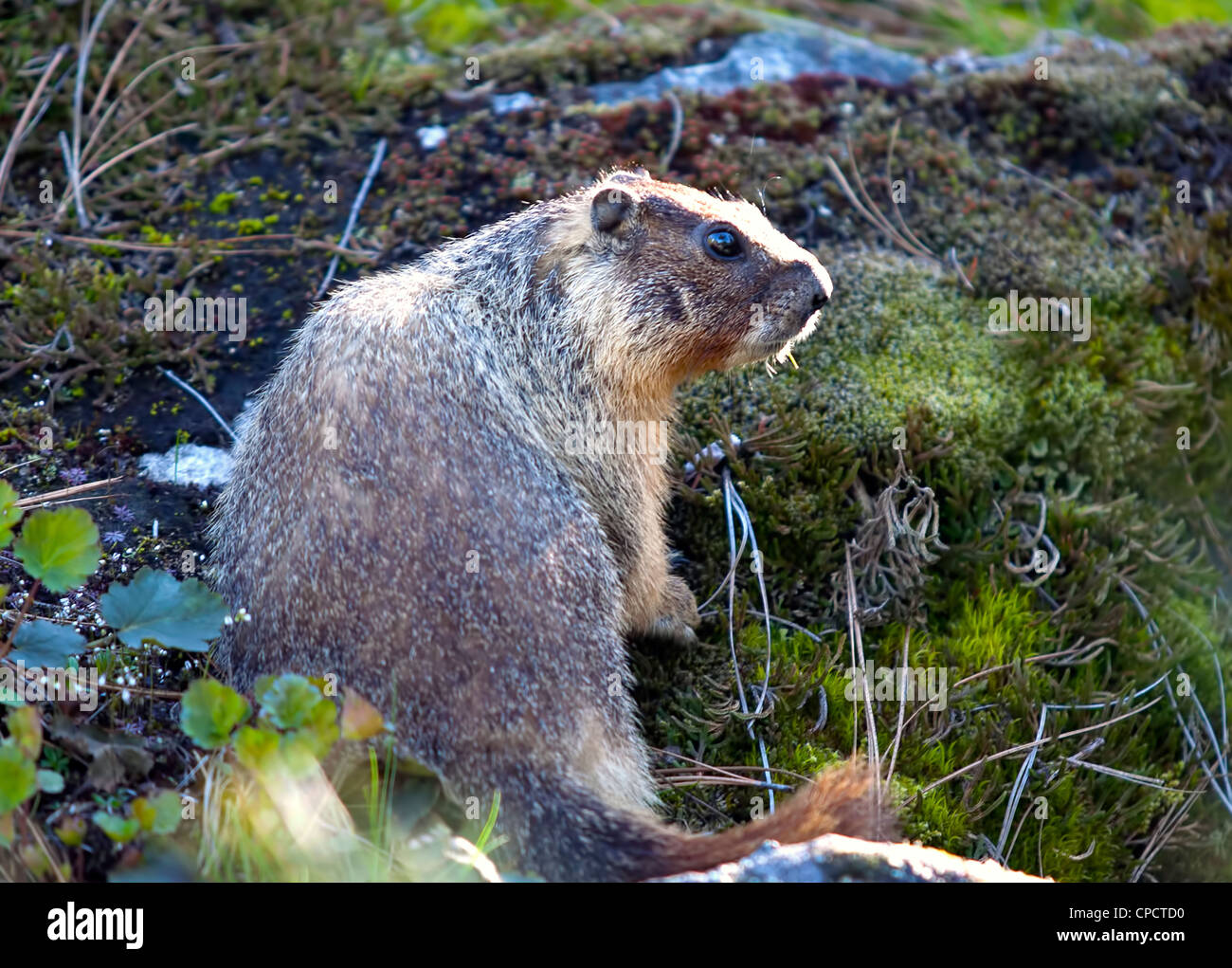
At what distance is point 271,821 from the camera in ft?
13.8

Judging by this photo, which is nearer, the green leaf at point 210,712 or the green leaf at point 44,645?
the green leaf at point 210,712

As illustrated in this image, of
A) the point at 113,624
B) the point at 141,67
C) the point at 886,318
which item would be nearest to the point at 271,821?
the point at 113,624

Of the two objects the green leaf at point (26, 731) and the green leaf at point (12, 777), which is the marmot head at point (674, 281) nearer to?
the green leaf at point (26, 731)

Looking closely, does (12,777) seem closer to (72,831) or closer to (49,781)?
(49,781)

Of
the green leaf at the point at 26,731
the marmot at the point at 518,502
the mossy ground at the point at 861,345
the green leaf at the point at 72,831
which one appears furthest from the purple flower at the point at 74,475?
the green leaf at the point at 26,731

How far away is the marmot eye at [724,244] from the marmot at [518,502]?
12 millimetres

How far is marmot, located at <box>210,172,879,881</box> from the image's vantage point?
493 centimetres

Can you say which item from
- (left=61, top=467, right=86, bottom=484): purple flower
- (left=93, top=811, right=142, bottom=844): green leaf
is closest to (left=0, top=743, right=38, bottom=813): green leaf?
(left=93, top=811, right=142, bottom=844): green leaf

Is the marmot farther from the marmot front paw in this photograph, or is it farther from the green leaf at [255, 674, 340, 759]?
the green leaf at [255, 674, 340, 759]

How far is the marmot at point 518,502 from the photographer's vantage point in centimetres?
493

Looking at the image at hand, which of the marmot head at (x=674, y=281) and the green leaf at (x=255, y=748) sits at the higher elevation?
the marmot head at (x=674, y=281)

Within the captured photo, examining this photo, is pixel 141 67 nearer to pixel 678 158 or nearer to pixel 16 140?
pixel 16 140
